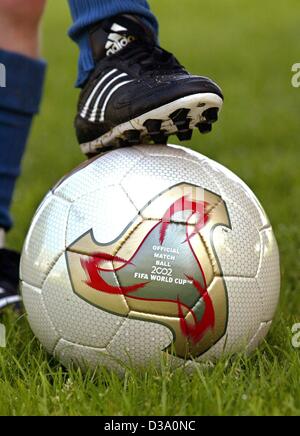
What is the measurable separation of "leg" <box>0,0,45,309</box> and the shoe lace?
0.68 m

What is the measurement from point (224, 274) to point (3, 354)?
2.41 ft

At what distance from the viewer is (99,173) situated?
97.5 inches

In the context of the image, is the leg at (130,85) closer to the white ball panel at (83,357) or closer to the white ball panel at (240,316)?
the white ball panel at (240,316)

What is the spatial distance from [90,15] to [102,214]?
83 centimetres

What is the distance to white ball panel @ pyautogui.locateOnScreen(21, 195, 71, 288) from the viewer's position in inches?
95.4

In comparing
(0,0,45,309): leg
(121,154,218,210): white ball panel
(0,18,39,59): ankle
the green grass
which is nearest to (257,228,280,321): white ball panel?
the green grass

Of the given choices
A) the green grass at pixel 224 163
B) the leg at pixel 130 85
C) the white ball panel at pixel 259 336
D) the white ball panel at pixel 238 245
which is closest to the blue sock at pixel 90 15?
the leg at pixel 130 85

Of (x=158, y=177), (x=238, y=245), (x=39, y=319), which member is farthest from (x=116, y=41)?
(x=39, y=319)

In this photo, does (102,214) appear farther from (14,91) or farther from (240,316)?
(14,91)

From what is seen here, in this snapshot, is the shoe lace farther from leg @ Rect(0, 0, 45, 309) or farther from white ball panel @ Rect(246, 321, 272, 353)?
white ball panel @ Rect(246, 321, 272, 353)
